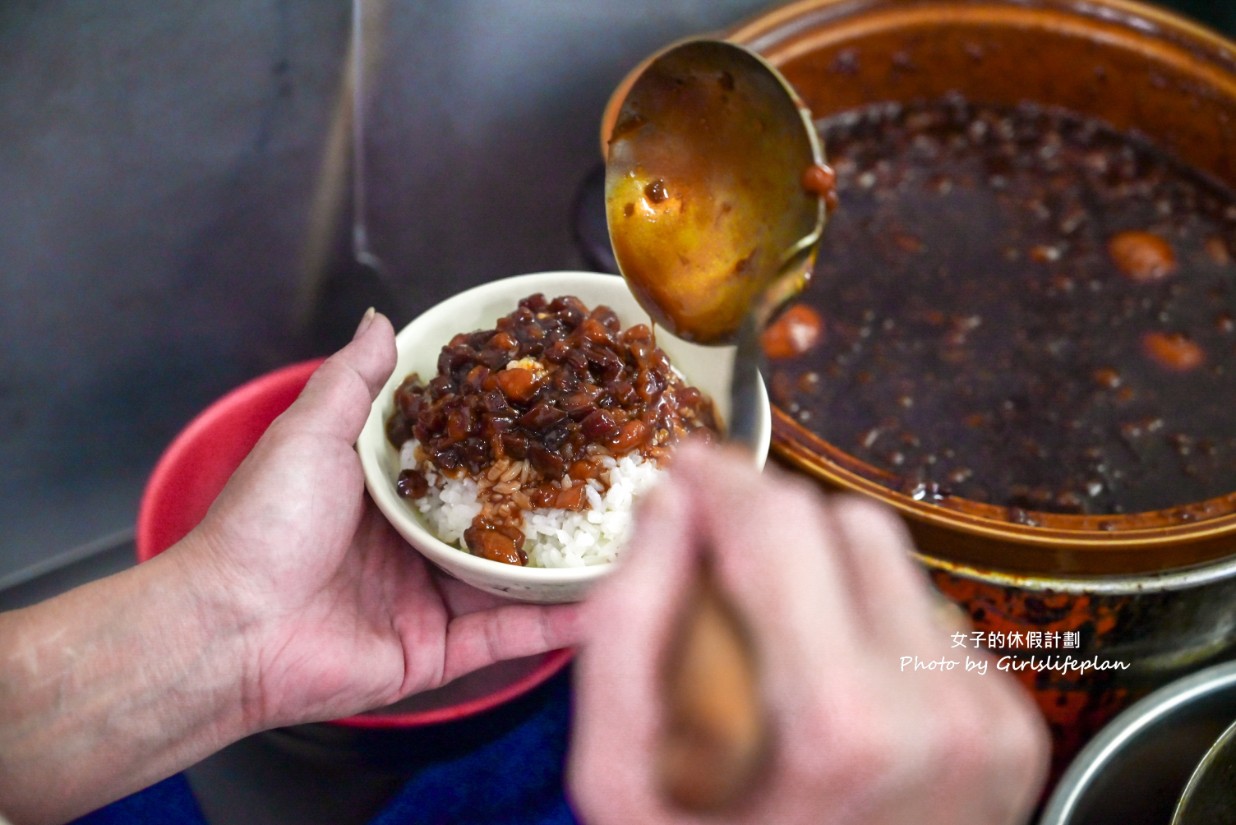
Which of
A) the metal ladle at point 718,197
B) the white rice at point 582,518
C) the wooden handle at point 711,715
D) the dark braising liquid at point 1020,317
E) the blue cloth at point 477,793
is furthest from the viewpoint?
the dark braising liquid at point 1020,317

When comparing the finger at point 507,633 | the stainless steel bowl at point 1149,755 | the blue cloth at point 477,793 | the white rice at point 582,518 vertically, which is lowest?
the blue cloth at point 477,793

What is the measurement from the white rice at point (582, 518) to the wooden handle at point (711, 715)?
0.61m

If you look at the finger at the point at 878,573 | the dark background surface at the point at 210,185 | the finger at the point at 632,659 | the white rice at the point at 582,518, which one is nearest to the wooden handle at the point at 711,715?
the finger at the point at 632,659

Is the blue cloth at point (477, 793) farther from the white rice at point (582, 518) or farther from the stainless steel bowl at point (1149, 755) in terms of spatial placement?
the stainless steel bowl at point (1149, 755)

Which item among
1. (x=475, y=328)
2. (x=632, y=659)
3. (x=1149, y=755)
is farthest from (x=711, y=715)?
(x=1149, y=755)

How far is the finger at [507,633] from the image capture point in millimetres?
1524

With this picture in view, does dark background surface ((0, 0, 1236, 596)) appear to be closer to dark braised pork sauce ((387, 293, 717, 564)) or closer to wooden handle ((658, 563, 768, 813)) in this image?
dark braised pork sauce ((387, 293, 717, 564))

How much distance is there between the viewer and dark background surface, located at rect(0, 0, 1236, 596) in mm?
1897

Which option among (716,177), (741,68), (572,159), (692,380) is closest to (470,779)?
(692,380)

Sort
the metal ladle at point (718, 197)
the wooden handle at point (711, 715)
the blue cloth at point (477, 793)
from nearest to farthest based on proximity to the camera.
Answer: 1. the wooden handle at point (711, 715)
2. the metal ladle at point (718, 197)
3. the blue cloth at point (477, 793)

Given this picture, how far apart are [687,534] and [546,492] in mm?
575

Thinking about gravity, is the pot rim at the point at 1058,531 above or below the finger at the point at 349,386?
below

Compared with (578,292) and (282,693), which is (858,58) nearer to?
(578,292)

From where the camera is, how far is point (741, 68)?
4.59 ft
